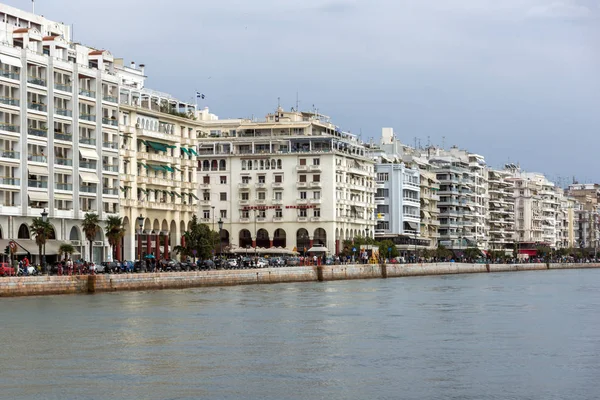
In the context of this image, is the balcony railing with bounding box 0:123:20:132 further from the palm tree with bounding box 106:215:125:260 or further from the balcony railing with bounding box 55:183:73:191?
the palm tree with bounding box 106:215:125:260

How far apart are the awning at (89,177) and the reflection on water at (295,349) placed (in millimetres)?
31901

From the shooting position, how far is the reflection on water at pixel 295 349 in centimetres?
3712

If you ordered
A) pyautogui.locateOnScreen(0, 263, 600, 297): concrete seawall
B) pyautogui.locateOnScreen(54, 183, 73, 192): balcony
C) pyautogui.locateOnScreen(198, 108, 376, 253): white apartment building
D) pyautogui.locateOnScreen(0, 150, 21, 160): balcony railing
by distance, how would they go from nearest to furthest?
1. pyautogui.locateOnScreen(0, 263, 600, 297): concrete seawall
2. pyautogui.locateOnScreen(0, 150, 21, 160): balcony railing
3. pyautogui.locateOnScreen(54, 183, 73, 192): balcony
4. pyautogui.locateOnScreen(198, 108, 376, 253): white apartment building

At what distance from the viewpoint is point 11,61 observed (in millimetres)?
96375

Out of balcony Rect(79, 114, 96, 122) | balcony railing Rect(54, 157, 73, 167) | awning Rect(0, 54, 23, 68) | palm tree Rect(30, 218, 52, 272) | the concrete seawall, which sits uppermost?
awning Rect(0, 54, 23, 68)

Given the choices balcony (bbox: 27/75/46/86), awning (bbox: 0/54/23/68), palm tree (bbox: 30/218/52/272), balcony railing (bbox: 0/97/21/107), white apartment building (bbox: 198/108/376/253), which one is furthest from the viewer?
white apartment building (bbox: 198/108/376/253)

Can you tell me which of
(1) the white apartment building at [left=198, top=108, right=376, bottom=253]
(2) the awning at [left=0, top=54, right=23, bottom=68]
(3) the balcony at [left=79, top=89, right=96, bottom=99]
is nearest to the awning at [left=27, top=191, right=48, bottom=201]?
(2) the awning at [left=0, top=54, right=23, bottom=68]

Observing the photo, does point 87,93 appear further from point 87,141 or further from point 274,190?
point 274,190

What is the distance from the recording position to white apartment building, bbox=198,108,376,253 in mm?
152625

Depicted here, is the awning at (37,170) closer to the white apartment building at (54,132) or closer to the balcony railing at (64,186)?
the white apartment building at (54,132)

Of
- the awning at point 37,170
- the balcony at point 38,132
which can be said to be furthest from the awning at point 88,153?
the awning at point 37,170

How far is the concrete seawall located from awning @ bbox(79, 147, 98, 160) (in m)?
17.5

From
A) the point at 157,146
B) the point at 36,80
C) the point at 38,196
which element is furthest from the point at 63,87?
the point at 157,146

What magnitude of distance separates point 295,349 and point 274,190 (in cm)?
10726
